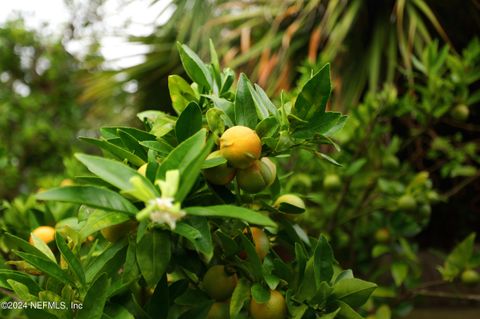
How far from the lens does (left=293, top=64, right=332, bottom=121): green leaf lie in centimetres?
45

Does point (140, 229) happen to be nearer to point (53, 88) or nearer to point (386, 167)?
point (386, 167)

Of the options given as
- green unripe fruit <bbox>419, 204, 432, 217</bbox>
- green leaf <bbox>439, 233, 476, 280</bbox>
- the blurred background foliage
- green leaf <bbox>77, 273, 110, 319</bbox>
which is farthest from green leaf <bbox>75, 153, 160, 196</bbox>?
green unripe fruit <bbox>419, 204, 432, 217</bbox>

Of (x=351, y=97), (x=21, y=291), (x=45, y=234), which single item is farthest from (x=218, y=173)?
(x=351, y=97)

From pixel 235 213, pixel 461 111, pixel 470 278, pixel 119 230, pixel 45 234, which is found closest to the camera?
pixel 235 213

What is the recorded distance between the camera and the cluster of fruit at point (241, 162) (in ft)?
1.39

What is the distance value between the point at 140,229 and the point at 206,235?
6cm

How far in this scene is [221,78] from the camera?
560mm

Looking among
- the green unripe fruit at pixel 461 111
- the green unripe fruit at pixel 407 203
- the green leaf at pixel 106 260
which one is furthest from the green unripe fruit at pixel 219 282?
the green unripe fruit at pixel 461 111

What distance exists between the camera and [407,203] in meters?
1.07

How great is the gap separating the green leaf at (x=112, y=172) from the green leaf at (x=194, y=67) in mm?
172

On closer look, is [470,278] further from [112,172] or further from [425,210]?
[112,172]

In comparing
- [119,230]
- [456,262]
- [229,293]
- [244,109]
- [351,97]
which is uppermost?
[244,109]

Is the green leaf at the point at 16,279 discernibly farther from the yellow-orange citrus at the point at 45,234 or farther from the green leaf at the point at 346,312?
the green leaf at the point at 346,312

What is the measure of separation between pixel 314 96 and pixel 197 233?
0.19 m
